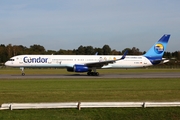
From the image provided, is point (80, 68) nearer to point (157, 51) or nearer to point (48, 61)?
point (48, 61)

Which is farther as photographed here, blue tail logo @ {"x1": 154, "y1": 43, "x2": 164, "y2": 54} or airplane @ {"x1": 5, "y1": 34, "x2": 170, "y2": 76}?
blue tail logo @ {"x1": 154, "y1": 43, "x2": 164, "y2": 54}

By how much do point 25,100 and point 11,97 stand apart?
1.43m

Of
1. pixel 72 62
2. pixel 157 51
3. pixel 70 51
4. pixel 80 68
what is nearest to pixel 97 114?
pixel 80 68

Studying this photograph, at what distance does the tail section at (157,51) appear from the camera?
50.2m

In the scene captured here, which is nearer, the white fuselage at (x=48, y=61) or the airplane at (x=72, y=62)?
the airplane at (x=72, y=62)

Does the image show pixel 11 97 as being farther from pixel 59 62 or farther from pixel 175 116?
pixel 59 62

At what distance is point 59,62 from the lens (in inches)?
1704

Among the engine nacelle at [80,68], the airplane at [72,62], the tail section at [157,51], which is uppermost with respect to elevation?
the tail section at [157,51]

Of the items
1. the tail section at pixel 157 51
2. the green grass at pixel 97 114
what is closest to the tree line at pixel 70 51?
the tail section at pixel 157 51

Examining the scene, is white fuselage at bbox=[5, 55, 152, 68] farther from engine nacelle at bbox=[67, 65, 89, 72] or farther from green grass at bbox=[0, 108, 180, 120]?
green grass at bbox=[0, 108, 180, 120]

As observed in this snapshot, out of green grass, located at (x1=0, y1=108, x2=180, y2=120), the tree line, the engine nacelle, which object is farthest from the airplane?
the tree line

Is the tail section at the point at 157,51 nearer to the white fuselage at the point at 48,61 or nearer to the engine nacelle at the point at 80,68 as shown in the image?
the white fuselage at the point at 48,61

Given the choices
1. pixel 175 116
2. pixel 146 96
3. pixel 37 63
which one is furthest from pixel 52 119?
pixel 37 63

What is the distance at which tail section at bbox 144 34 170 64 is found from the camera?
50.2 metres
